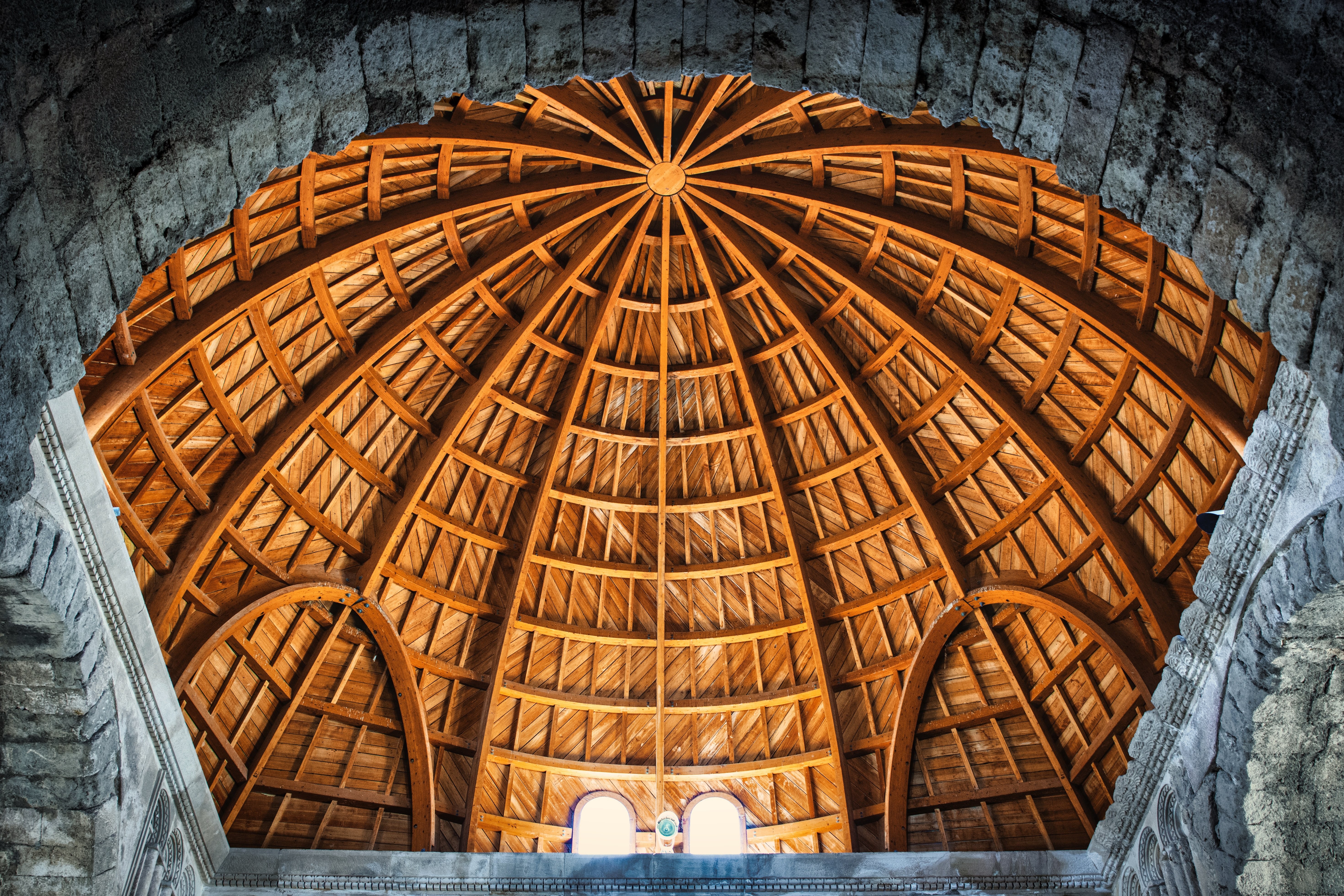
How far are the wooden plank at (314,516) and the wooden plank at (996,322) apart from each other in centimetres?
1093

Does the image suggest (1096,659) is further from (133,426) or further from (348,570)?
(133,426)

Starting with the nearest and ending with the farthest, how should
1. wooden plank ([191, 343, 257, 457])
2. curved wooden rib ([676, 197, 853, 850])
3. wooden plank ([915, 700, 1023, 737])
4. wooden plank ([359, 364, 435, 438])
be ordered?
wooden plank ([191, 343, 257, 457]) < wooden plank ([359, 364, 435, 438]) < wooden plank ([915, 700, 1023, 737]) < curved wooden rib ([676, 197, 853, 850])

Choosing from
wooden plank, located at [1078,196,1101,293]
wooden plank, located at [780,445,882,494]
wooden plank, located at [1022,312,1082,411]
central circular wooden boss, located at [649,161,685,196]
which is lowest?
wooden plank, located at [1022,312,1082,411]

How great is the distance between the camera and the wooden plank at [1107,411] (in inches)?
591

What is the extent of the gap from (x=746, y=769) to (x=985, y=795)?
415 cm

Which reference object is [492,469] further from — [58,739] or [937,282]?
[58,739]

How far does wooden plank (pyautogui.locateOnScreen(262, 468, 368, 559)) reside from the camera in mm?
16297

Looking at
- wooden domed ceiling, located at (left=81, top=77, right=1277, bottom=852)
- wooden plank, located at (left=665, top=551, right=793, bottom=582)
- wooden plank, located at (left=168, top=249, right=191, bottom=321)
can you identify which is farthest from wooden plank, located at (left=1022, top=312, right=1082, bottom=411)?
wooden plank, located at (left=168, top=249, right=191, bottom=321)

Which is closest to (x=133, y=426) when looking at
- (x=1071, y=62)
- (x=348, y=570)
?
(x=348, y=570)

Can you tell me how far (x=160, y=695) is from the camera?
41.3 feet

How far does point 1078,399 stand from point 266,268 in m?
12.5

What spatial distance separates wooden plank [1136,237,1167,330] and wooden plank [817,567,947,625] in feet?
18.5

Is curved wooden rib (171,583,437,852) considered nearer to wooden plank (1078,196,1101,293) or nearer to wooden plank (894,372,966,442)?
wooden plank (894,372,966,442)

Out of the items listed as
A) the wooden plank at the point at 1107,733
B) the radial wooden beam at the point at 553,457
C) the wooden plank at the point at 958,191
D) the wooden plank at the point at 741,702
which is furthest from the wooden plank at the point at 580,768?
the wooden plank at the point at 958,191
